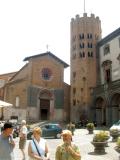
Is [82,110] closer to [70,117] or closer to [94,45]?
[70,117]

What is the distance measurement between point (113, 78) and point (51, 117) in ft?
38.5

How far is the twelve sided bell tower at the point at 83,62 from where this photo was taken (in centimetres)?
4659

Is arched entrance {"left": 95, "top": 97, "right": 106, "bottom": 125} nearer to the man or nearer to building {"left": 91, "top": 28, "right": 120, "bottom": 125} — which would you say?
building {"left": 91, "top": 28, "right": 120, "bottom": 125}

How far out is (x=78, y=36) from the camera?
162ft

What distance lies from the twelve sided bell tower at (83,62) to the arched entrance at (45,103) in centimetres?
379

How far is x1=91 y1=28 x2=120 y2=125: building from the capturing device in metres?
40.1

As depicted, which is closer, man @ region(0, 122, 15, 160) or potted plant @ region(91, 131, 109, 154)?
man @ region(0, 122, 15, 160)

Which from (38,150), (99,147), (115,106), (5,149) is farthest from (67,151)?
(115,106)

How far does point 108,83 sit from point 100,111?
5.87 metres

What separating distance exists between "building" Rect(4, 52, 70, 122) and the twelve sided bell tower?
188 cm

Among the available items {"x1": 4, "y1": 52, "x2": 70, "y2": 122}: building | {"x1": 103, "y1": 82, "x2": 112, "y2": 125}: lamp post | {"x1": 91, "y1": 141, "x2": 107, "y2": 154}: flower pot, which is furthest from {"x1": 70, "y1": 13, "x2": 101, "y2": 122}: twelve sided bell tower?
{"x1": 91, "y1": 141, "x2": 107, "y2": 154}: flower pot

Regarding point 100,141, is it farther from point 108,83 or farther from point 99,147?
point 108,83

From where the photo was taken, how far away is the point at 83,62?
156 ft

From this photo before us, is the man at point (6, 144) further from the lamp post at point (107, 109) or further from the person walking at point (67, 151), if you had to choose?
the lamp post at point (107, 109)
